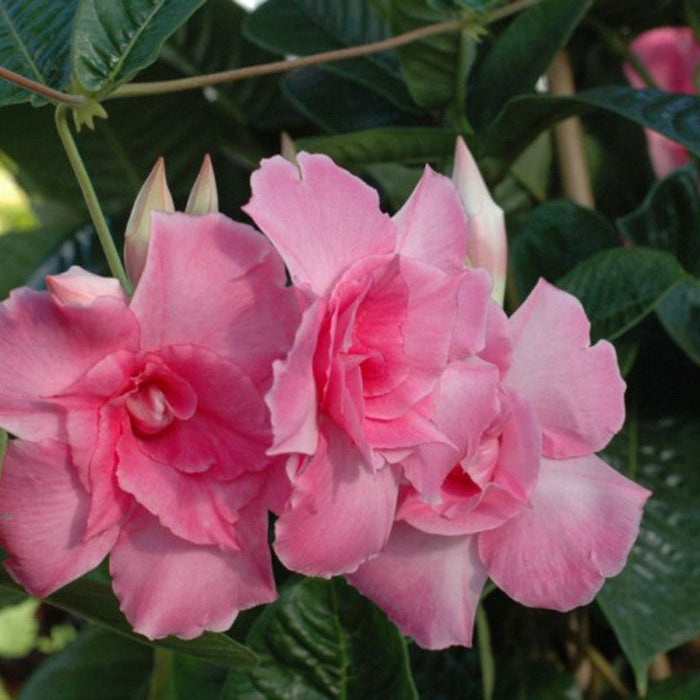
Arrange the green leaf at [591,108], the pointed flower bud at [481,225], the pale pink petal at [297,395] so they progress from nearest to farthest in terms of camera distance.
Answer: the pale pink petal at [297,395], the pointed flower bud at [481,225], the green leaf at [591,108]

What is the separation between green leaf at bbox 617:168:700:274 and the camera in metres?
0.74

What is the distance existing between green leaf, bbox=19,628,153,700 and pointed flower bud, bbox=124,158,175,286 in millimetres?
433

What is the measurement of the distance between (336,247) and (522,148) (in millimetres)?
322

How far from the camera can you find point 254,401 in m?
0.44

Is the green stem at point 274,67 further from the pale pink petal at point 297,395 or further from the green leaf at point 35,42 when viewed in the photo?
the pale pink petal at point 297,395

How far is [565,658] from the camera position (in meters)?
0.82

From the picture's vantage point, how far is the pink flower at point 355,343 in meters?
0.43

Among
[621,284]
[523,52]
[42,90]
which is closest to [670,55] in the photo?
[523,52]

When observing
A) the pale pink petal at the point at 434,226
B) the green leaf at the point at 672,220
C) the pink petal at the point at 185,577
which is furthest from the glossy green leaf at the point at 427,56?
the pink petal at the point at 185,577

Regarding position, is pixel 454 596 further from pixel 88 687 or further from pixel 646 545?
pixel 88 687

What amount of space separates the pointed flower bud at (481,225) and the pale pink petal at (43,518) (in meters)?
0.18

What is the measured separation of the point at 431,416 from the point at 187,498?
92 millimetres

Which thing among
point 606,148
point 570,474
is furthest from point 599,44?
point 570,474

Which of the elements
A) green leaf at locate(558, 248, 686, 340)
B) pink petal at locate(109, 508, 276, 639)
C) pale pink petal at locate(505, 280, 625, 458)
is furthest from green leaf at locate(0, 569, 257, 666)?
green leaf at locate(558, 248, 686, 340)
